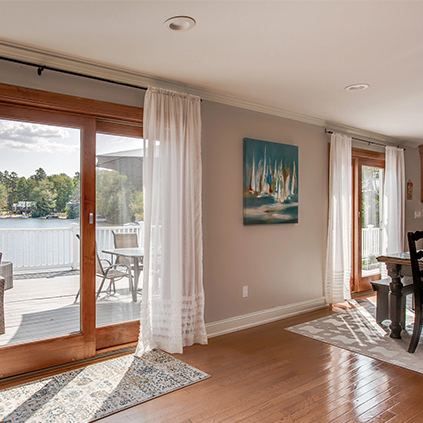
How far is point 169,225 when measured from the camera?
11.2 feet

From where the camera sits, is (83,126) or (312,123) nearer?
(83,126)

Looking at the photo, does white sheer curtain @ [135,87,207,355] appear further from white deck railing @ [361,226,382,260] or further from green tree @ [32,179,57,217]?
white deck railing @ [361,226,382,260]

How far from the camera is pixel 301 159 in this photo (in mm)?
4762

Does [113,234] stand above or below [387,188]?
below

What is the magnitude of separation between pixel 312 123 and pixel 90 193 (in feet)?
9.82

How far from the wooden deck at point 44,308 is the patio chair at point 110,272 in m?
0.08

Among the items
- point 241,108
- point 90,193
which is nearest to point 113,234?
point 90,193

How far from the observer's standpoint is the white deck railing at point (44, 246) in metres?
2.88

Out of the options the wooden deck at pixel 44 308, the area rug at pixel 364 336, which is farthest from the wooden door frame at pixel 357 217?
the wooden deck at pixel 44 308

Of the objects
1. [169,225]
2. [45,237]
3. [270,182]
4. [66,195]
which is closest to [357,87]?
[270,182]

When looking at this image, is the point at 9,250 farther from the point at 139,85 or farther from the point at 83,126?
the point at 139,85

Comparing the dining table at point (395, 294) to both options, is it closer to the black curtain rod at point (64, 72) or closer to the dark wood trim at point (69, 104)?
the dark wood trim at point (69, 104)

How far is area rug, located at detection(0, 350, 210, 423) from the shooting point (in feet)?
7.66

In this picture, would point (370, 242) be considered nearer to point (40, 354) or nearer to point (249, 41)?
point (249, 41)
